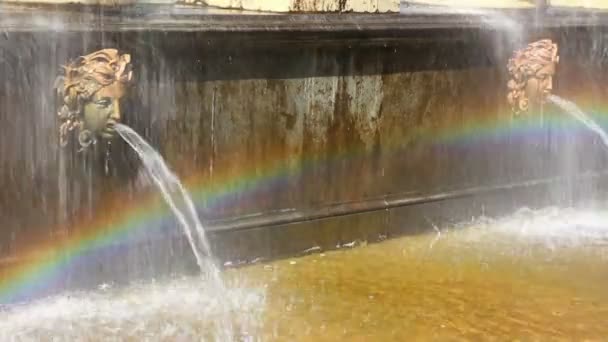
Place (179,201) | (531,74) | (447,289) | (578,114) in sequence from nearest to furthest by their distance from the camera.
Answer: (447,289) → (179,201) → (531,74) → (578,114)

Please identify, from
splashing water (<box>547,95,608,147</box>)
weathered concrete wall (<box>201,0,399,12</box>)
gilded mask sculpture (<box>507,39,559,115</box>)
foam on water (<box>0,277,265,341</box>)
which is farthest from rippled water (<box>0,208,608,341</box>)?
weathered concrete wall (<box>201,0,399,12</box>)

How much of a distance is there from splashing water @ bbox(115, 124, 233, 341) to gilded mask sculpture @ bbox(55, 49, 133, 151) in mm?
164

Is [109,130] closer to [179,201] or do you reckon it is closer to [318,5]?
[179,201]

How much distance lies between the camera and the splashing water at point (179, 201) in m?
5.82

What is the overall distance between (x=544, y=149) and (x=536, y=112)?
0.41m

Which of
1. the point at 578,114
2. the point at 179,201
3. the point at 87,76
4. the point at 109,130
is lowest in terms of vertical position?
the point at 179,201

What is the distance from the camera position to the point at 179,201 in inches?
242

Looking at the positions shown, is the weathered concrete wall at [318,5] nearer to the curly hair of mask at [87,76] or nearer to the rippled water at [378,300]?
the curly hair of mask at [87,76]

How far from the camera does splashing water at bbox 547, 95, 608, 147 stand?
8.24 meters

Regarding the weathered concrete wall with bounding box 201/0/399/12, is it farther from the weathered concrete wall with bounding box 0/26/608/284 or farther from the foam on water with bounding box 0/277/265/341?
the foam on water with bounding box 0/277/265/341

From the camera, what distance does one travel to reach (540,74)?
25.9 feet

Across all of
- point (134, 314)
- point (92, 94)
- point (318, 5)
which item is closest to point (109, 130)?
point (92, 94)

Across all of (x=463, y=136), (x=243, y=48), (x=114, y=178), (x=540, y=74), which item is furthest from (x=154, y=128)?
(x=540, y=74)

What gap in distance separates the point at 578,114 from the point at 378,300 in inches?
143
